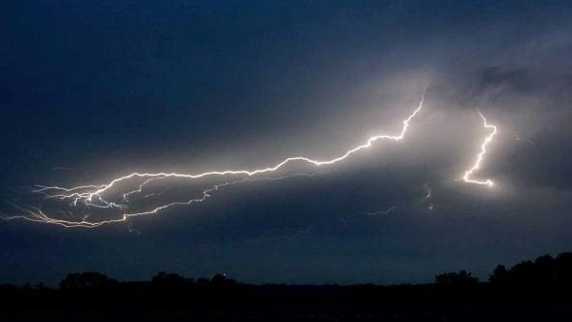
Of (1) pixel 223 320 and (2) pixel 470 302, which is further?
(2) pixel 470 302

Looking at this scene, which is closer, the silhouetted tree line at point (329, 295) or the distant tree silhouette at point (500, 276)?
the silhouetted tree line at point (329, 295)

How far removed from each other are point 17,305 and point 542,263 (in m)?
45.4

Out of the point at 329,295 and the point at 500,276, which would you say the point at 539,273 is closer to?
the point at 500,276

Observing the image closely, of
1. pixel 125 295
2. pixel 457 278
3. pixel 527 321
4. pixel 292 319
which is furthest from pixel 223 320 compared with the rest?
pixel 457 278

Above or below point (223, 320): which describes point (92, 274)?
above

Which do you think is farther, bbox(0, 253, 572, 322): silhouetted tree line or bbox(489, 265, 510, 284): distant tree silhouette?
bbox(489, 265, 510, 284): distant tree silhouette

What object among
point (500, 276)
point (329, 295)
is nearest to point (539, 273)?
point (500, 276)

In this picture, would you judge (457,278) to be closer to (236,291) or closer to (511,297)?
(511,297)

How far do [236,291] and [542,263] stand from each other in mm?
28371

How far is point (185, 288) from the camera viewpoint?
6200 cm

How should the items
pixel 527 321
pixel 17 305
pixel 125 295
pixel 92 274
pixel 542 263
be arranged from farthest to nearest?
1. pixel 92 274
2. pixel 542 263
3. pixel 125 295
4. pixel 17 305
5. pixel 527 321

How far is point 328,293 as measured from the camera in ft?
212

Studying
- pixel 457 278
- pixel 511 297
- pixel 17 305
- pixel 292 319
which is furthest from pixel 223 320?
pixel 457 278

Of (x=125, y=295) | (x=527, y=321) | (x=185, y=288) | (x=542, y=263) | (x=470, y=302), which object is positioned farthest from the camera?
(x=542, y=263)
